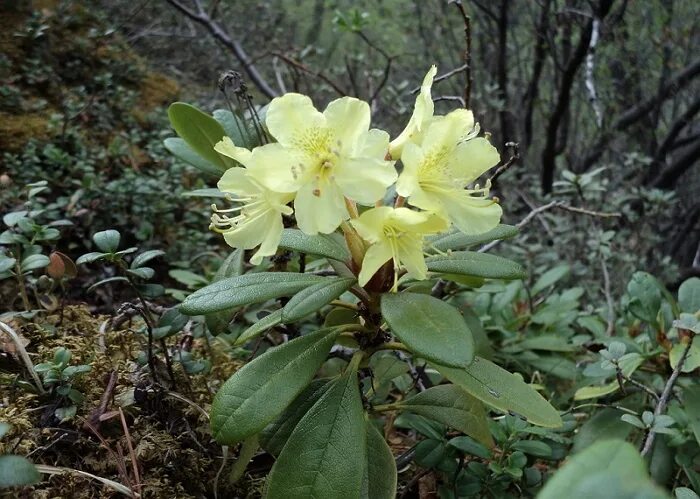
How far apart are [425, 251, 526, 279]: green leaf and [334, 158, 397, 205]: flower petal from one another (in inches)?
8.9

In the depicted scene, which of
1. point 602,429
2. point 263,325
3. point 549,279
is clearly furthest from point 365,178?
point 549,279

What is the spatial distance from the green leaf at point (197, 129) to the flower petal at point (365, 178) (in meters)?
0.44

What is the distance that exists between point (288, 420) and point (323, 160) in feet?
1.57

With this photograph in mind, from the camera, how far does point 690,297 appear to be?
1.52 meters

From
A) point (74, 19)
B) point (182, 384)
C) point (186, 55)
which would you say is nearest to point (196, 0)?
point (74, 19)

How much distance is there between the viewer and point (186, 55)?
4379 mm

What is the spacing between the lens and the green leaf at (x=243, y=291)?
1003 millimetres

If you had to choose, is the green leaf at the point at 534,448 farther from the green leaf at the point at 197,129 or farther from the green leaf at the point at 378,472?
the green leaf at the point at 197,129

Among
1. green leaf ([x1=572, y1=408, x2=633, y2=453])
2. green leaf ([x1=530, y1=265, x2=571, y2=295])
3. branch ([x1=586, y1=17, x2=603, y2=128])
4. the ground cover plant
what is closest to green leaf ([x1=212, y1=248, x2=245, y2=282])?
the ground cover plant

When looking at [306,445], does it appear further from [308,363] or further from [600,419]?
[600,419]

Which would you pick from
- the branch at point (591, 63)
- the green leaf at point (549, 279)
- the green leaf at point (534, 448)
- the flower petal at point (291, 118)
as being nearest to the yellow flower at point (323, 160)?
the flower petal at point (291, 118)

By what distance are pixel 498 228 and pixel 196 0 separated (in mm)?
2317

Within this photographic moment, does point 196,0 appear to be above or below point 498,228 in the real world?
above

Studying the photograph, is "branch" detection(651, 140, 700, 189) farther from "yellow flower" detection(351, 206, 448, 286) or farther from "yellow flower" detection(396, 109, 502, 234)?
"yellow flower" detection(351, 206, 448, 286)
